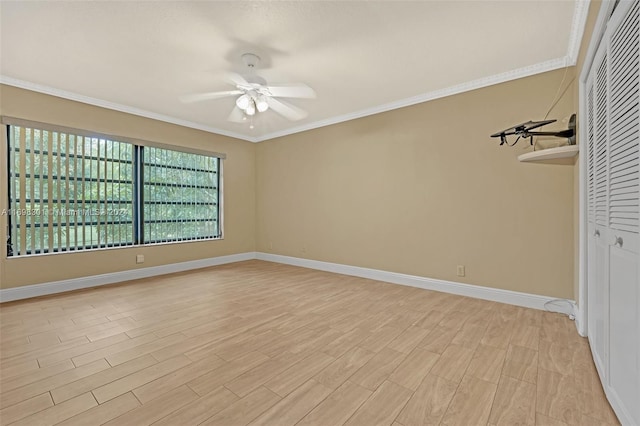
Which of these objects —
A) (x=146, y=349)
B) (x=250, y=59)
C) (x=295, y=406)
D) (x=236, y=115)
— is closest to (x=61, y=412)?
(x=146, y=349)

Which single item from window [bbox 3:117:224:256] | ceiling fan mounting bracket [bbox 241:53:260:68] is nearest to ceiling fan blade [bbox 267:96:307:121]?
ceiling fan mounting bracket [bbox 241:53:260:68]

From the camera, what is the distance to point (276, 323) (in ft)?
8.75

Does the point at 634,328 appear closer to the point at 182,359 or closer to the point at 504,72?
the point at 182,359

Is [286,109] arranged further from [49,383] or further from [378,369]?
[49,383]

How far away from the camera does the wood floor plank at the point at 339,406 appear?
143cm

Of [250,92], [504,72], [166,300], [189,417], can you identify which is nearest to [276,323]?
[189,417]

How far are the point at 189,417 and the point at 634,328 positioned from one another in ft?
6.90

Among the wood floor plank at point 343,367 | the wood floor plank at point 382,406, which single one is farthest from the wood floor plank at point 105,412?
the wood floor plank at point 382,406

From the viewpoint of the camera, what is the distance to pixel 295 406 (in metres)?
1.54

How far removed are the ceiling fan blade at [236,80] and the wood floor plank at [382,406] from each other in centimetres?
320

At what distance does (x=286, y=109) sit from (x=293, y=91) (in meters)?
0.70

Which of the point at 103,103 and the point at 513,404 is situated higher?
the point at 103,103

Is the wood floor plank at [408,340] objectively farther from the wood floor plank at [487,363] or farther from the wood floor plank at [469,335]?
the wood floor plank at [487,363]

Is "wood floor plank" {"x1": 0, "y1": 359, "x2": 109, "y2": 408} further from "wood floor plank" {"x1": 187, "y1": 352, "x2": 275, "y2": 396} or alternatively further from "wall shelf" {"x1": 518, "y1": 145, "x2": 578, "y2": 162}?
"wall shelf" {"x1": 518, "y1": 145, "x2": 578, "y2": 162}
